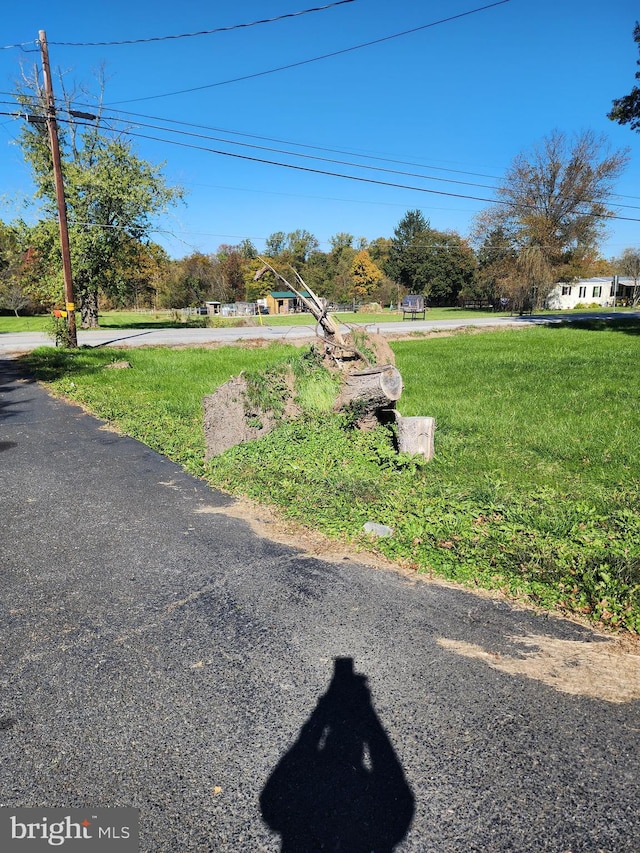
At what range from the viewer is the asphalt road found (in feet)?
6.63

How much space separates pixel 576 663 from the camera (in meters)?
2.93

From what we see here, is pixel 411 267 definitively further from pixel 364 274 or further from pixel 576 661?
pixel 576 661

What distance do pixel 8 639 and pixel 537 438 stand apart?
6.20 m

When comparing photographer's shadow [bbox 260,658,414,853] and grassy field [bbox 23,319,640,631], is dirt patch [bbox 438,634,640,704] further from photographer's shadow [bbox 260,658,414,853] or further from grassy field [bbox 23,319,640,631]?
photographer's shadow [bbox 260,658,414,853]

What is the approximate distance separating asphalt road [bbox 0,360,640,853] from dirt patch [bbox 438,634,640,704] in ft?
0.05

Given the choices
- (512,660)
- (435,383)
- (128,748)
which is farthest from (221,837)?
(435,383)

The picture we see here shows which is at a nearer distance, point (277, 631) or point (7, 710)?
point (7, 710)

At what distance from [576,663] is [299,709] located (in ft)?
4.99

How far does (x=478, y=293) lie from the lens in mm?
65875

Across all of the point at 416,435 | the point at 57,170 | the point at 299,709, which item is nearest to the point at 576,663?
the point at 299,709

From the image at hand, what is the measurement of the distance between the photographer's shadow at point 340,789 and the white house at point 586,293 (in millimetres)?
66476

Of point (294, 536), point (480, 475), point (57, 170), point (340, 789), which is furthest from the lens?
point (57, 170)

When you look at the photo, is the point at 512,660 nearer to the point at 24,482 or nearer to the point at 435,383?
the point at 24,482

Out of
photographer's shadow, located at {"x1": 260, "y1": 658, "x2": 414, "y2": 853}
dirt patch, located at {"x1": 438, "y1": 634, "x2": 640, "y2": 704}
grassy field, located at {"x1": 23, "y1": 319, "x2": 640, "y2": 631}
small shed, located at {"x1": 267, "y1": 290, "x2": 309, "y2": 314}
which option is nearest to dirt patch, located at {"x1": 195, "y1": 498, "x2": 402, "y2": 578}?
grassy field, located at {"x1": 23, "y1": 319, "x2": 640, "y2": 631}
